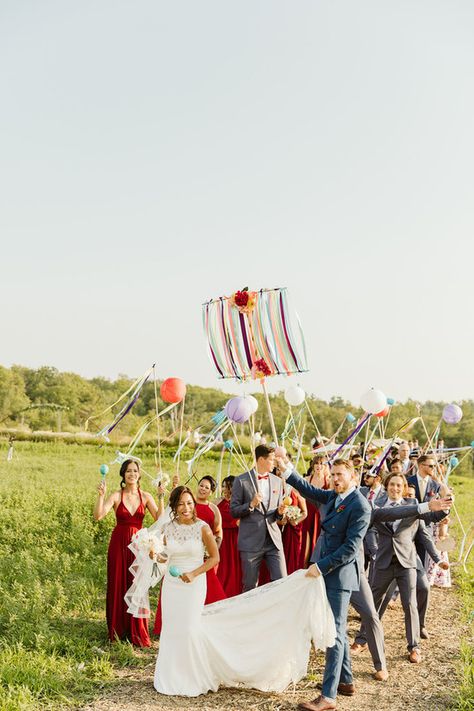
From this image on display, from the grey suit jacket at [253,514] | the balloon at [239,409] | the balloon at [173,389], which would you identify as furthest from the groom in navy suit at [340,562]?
the balloon at [173,389]

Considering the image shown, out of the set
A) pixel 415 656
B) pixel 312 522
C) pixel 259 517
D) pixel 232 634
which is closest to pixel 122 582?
pixel 259 517

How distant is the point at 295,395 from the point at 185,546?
6083mm

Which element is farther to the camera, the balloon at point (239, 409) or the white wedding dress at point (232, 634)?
the balloon at point (239, 409)

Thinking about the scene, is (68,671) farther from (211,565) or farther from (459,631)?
(459,631)

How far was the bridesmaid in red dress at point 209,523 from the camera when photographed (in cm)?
704

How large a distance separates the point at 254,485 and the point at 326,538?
5.55ft

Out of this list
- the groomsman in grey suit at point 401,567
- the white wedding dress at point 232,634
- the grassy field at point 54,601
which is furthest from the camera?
the groomsman in grey suit at point 401,567

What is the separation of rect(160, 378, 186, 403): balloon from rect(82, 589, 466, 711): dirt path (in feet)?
10.1

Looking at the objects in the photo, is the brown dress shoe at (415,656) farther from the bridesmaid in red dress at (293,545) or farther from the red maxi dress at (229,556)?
the red maxi dress at (229,556)

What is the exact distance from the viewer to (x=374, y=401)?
9117 millimetres

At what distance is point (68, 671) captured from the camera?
6469 mm

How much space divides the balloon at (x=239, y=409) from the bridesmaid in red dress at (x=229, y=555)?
2.96 feet

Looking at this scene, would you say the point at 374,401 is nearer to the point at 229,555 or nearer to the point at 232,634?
the point at 229,555

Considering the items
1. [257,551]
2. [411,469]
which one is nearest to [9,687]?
[257,551]
